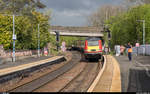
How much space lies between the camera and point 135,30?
45781mm

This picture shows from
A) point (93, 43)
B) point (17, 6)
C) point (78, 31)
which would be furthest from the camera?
point (78, 31)

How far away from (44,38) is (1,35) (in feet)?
43.5

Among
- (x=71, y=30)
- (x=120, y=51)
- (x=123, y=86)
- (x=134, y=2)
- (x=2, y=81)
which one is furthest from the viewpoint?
(x=71, y=30)

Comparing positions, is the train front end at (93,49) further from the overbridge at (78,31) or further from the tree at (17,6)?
the overbridge at (78,31)

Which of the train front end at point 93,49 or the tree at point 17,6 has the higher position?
the tree at point 17,6

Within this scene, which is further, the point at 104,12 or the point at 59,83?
the point at 104,12

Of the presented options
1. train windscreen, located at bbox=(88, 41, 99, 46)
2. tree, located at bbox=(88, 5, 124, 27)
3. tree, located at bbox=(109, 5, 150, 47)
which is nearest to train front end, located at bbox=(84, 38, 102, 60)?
train windscreen, located at bbox=(88, 41, 99, 46)

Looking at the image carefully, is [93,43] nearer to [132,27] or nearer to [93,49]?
[93,49]

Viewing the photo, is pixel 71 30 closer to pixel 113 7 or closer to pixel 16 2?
pixel 113 7

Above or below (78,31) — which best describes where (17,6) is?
above

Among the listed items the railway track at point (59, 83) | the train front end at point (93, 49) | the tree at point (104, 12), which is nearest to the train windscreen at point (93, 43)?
the train front end at point (93, 49)

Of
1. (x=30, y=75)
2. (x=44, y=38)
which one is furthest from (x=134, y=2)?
(x=30, y=75)

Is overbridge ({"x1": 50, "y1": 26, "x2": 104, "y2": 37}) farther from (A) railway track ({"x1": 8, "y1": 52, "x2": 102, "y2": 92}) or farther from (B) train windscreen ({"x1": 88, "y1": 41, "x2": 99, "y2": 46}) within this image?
(A) railway track ({"x1": 8, "y1": 52, "x2": 102, "y2": 92})

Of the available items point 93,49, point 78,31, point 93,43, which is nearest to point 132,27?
point 93,43
